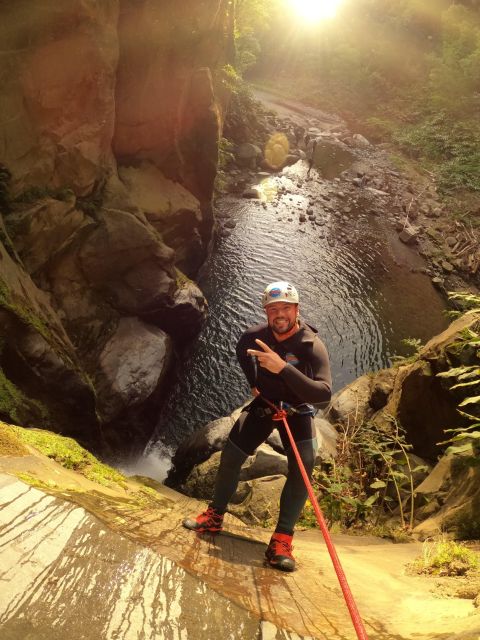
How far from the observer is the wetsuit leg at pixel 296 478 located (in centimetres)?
412

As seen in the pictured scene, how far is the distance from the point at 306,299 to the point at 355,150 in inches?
1031

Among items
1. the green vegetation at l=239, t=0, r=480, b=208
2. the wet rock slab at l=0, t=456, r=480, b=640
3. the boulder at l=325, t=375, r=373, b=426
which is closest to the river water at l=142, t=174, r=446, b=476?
the boulder at l=325, t=375, r=373, b=426

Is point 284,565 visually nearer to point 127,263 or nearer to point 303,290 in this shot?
point 127,263

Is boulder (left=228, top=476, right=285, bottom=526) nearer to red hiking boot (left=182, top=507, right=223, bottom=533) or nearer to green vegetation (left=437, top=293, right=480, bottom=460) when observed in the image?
green vegetation (left=437, top=293, right=480, bottom=460)

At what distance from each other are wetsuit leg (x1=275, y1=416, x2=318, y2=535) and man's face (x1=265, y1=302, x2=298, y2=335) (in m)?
0.95

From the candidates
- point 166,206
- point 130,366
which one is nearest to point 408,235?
point 166,206

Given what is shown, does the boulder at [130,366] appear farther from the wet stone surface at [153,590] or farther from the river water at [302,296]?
the wet stone surface at [153,590]

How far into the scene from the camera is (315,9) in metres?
62.0

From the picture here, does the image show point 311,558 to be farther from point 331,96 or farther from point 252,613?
point 331,96

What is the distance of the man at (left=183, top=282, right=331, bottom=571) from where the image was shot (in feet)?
13.0

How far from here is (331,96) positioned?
2099 inches

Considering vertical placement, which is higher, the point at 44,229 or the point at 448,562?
the point at 448,562

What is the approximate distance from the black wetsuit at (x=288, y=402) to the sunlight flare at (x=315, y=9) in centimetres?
7175

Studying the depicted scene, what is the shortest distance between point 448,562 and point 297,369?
233 centimetres
